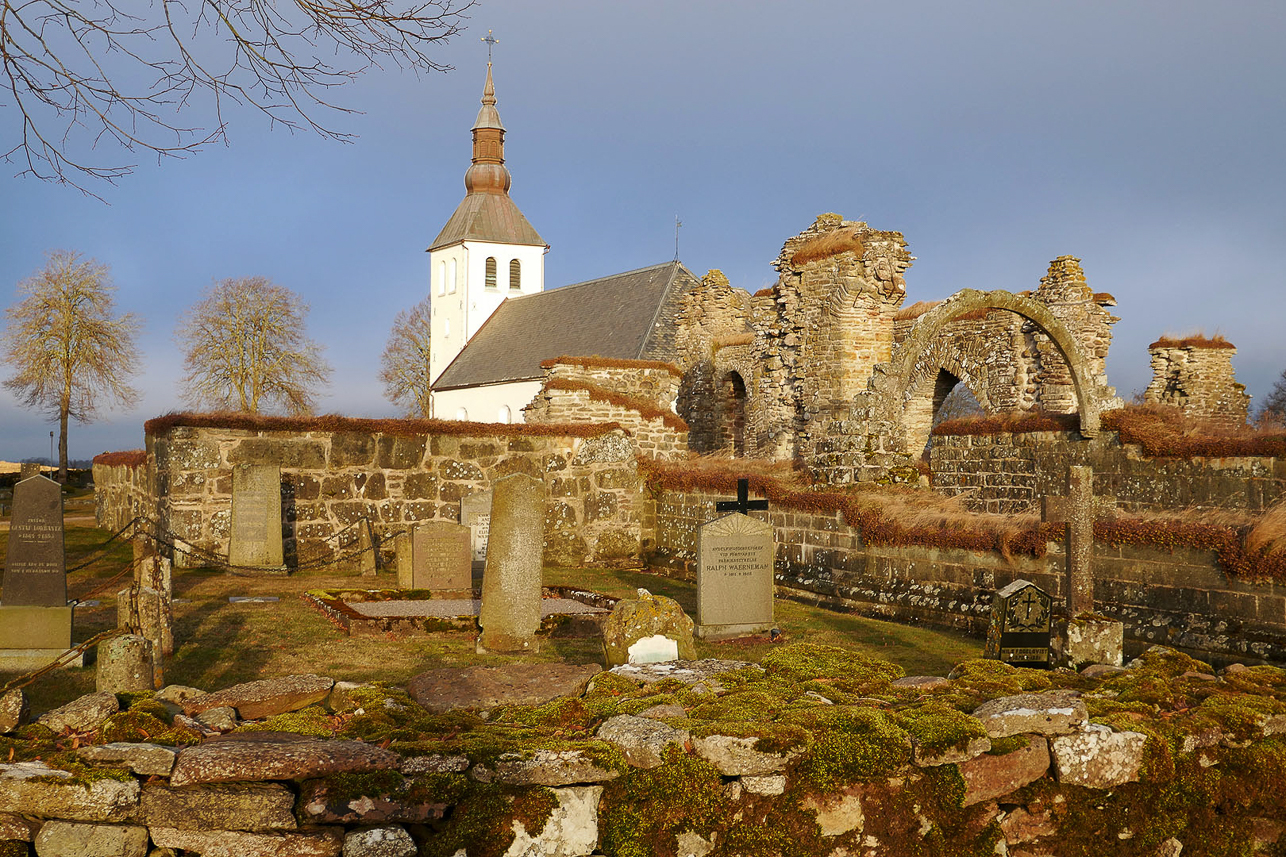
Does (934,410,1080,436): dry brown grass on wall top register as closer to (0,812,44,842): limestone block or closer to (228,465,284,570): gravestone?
(228,465,284,570): gravestone

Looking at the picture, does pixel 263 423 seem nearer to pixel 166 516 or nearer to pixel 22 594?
pixel 166 516

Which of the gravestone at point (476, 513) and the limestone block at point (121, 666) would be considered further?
the gravestone at point (476, 513)

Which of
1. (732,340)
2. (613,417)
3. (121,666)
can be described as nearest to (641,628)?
(121,666)

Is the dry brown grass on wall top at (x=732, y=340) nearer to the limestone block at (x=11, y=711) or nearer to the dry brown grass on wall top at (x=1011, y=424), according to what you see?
the dry brown grass on wall top at (x=1011, y=424)

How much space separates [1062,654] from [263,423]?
11.7 meters

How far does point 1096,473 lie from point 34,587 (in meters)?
14.9

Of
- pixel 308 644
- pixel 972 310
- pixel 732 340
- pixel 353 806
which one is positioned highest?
pixel 732 340

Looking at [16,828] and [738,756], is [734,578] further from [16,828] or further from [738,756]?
[16,828]

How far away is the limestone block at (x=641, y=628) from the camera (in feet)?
23.1

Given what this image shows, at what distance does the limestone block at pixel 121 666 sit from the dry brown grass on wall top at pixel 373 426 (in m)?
9.37

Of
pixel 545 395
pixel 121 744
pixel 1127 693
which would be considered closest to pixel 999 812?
pixel 1127 693

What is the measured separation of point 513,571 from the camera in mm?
8773

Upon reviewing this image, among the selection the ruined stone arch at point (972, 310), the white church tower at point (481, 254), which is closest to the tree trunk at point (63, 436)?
the white church tower at point (481, 254)

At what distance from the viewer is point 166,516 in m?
14.2
